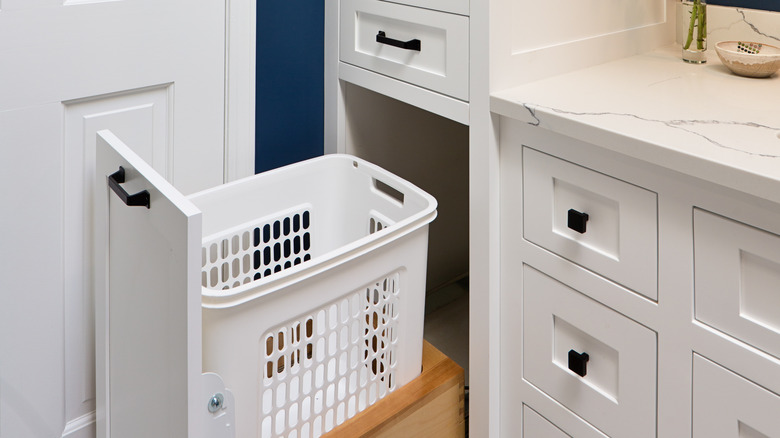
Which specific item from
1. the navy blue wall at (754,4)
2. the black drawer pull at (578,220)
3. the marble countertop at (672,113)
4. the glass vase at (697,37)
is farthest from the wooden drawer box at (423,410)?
the navy blue wall at (754,4)

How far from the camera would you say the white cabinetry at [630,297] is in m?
0.89

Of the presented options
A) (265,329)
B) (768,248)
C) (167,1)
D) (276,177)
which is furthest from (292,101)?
(768,248)

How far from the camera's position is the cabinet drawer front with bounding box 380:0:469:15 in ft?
3.92

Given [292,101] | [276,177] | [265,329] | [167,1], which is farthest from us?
[292,101]

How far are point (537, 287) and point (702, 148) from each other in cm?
40

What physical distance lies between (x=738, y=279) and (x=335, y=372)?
0.65m

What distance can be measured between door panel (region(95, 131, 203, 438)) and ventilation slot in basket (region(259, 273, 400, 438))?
6.6 inches

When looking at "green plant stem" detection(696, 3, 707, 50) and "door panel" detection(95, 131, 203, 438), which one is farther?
"green plant stem" detection(696, 3, 707, 50)

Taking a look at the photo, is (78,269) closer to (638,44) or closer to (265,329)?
(265,329)

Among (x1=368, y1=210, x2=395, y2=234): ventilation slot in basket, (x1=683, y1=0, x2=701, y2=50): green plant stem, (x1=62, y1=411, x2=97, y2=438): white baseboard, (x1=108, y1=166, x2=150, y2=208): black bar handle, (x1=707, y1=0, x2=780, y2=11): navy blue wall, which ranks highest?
(x1=707, y1=0, x2=780, y2=11): navy blue wall

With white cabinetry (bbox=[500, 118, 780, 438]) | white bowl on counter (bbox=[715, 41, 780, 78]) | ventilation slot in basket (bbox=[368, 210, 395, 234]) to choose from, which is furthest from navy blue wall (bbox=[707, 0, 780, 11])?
ventilation slot in basket (bbox=[368, 210, 395, 234])

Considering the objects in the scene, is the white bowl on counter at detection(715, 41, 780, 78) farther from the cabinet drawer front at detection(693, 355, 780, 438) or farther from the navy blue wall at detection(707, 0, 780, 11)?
the cabinet drawer front at detection(693, 355, 780, 438)

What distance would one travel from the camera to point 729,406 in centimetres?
93

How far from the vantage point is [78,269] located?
1.29m
